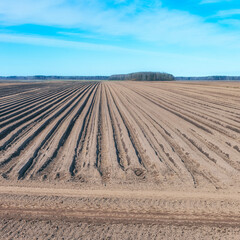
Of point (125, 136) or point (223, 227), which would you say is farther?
point (125, 136)

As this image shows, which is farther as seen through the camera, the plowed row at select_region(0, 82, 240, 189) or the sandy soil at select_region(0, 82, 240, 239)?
the plowed row at select_region(0, 82, 240, 189)

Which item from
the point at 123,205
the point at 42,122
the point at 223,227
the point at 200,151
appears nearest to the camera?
the point at 223,227

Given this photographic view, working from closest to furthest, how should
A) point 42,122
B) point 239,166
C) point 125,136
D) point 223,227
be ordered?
point 223,227, point 239,166, point 125,136, point 42,122

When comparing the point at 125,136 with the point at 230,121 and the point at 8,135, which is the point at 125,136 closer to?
the point at 8,135

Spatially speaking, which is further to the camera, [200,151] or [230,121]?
[230,121]

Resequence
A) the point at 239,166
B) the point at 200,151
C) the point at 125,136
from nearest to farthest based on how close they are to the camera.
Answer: the point at 239,166 < the point at 200,151 < the point at 125,136

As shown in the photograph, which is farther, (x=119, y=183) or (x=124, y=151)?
(x=124, y=151)

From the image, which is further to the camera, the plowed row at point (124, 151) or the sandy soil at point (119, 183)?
the plowed row at point (124, 151)

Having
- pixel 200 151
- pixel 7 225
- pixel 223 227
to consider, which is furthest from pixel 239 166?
pixel 7 225

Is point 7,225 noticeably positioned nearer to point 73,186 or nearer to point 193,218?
point 73,186

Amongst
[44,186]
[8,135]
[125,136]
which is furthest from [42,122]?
[44,186]
